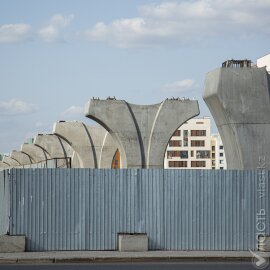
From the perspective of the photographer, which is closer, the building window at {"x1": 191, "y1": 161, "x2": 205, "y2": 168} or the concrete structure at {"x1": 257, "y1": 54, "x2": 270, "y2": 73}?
the concrete structure at {"x1": 257, "y1": 54, "x2": 270, "y2": 73}

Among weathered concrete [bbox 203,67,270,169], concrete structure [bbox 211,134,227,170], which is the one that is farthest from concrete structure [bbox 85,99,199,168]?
concrete structure [bbox 211,134,227,170]

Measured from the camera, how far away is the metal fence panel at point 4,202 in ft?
72.5

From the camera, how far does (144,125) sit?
44.1 metres

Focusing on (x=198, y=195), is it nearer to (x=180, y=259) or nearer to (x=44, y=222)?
(x=180, y=259)

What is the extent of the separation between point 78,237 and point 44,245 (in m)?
1.01

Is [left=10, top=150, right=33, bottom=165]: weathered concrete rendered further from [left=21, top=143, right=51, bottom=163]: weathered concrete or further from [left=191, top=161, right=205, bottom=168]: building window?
[left=191, top=161, right=205, bottom=168]: building window

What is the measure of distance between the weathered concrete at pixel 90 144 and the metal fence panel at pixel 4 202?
37097 mm

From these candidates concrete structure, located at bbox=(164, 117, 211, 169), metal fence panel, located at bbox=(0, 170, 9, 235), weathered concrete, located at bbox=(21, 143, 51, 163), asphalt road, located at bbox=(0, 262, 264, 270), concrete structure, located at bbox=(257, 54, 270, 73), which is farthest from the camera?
concrete structure, located at bbox=(164, 117, 211, 169)

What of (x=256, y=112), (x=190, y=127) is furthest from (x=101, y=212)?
(x=190, y=127)

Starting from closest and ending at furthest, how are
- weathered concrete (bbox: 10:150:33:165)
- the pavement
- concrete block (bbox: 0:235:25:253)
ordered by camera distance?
1. the pavement
2. concrete block (bbox: 0:235:25:253)
3. weathered concrete (bbox: 10:150:33:165)

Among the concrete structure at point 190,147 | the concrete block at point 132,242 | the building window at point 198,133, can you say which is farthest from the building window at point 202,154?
the concrete block at point 132,242

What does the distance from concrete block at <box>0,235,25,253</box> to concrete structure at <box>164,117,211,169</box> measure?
6128 inches

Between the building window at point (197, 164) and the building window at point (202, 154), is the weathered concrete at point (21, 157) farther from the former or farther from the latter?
the building window at point (202, 154)

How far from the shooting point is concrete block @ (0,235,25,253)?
21.4m
